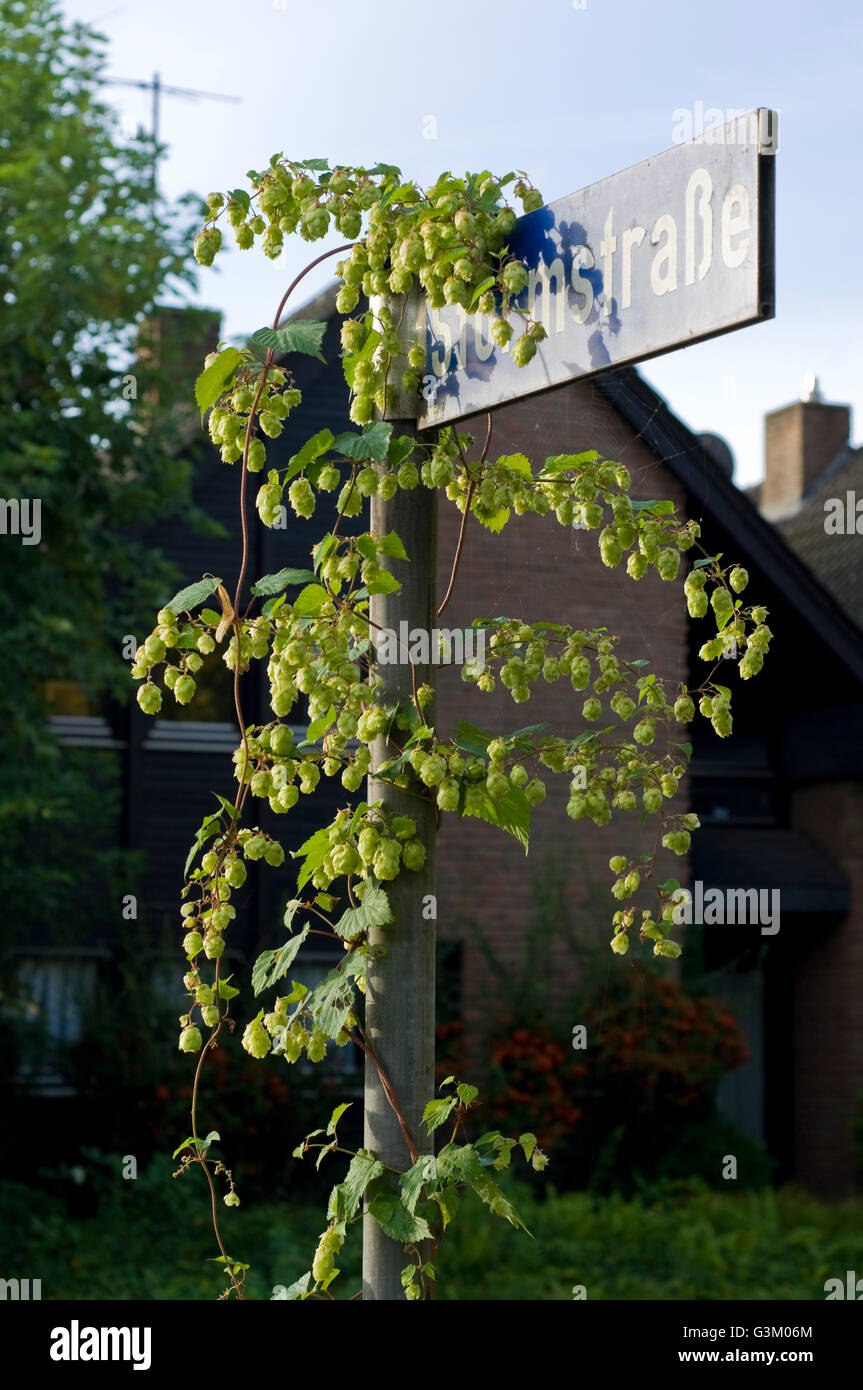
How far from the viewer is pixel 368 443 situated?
2344 mm

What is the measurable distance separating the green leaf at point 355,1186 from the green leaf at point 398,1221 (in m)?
0.03

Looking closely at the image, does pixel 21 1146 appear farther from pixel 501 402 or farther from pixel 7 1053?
pixel 501 402

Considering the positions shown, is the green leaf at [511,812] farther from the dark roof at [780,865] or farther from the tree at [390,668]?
the dark roof at [780,865]

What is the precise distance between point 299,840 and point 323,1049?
8.90 meters

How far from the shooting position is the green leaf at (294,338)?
237 centimetres

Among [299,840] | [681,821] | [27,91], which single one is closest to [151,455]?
[299,840]

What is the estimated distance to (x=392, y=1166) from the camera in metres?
2.38

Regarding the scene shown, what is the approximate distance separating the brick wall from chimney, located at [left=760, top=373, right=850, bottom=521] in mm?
8578

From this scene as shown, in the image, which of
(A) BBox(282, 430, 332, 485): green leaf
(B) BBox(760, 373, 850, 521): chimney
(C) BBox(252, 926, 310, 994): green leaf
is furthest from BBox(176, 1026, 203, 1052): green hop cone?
(B) BBox(760, 373, 850, 521): chimney

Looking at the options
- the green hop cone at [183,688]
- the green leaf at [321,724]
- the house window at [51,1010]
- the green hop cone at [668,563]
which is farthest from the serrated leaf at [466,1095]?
the house window at [51,1010]

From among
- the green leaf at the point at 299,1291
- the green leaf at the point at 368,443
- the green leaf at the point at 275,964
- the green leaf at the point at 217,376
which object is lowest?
the green leaf at the point at 299,1291

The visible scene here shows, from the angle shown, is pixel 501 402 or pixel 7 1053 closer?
pixel 501 402

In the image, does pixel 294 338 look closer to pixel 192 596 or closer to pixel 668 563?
pixel 192 596
